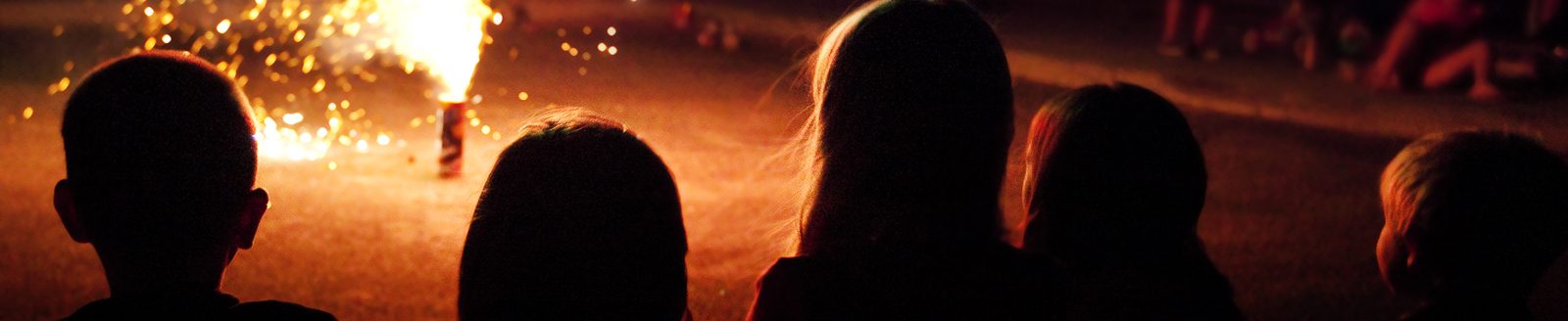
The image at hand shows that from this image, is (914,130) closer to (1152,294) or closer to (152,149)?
(1152,294)

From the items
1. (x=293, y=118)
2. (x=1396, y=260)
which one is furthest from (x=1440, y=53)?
(x=1396, y=260)

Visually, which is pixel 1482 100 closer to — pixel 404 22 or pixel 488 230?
pixel 404 22

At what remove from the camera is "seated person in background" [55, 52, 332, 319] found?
2023 millimetres

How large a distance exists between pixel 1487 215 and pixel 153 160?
7.55 ft

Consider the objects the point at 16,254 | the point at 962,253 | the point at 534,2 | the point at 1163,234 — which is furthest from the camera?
the point at 534,2

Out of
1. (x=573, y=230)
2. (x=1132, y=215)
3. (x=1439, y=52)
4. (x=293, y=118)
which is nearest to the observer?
(x=573, y=230)

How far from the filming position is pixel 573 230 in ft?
6.08

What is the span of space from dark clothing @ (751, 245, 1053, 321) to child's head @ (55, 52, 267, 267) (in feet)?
2.92

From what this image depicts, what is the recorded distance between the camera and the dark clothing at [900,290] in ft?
6.94

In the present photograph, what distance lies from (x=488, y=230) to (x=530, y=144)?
0.14 m

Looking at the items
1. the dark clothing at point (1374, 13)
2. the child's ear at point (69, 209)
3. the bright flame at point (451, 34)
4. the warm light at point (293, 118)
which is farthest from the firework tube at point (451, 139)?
the dark clothing at point (1374, 13)

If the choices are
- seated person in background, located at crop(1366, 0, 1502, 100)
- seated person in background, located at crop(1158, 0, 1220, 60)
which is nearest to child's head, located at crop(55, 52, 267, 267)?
seated person in background, located at crop(1366, 0, 1502, 100)

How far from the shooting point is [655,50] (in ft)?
35.8

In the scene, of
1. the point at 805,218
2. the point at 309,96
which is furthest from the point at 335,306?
the point at 309,96
